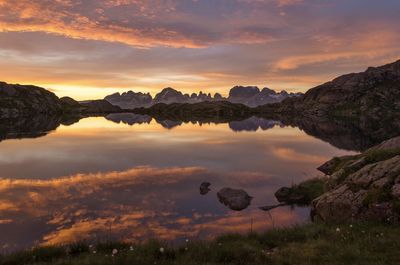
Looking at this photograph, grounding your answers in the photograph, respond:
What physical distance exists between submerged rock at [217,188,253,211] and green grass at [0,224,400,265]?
14592mm

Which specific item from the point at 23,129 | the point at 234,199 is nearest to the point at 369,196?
the point at 234,199

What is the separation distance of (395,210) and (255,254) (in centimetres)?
797

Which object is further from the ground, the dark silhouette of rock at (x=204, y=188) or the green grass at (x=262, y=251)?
the green grass at (x=262, y=251)

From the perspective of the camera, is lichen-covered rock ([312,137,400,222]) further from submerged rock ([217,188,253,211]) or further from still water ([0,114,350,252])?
submerged rock ([217,188,253,211])

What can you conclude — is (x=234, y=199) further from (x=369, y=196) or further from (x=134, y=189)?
(x=369, y=196)

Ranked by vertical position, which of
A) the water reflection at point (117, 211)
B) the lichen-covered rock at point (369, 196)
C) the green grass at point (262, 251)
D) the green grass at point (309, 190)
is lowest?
the water reflection at point (117, 211)

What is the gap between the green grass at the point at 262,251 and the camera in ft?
46.3

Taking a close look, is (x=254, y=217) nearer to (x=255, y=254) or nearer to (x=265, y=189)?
(x=265, y=189)

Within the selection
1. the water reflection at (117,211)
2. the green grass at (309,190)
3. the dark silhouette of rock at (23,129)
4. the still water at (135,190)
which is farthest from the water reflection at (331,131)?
the water reflection at (117,211)

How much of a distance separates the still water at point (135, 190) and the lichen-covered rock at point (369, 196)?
221 inches

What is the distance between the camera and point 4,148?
225ft

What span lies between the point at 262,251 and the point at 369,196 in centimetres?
770

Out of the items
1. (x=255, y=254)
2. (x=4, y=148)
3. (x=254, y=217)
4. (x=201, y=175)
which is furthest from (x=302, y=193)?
(x=4, y=148)

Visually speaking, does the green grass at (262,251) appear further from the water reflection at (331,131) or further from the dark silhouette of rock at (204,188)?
the water reflection at (331,131)
